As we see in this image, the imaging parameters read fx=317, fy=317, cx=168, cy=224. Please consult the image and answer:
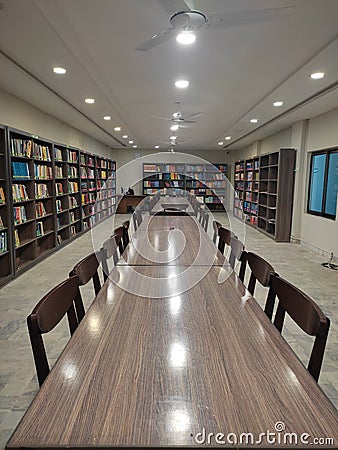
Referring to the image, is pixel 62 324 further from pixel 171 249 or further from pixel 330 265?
pixel 330 265

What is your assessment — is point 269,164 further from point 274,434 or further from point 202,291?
point 274,434

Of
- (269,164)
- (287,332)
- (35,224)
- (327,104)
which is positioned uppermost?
(327,104)

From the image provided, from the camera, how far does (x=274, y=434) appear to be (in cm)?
79

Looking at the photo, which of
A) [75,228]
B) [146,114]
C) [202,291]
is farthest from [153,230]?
[75,228]

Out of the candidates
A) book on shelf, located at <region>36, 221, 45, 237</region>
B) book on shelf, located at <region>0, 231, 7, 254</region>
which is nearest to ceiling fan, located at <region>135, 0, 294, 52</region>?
book on shelf, located at <region>0, 231, 7, 254</region>

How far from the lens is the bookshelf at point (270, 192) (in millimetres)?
6969

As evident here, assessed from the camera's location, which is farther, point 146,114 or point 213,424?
point 146,114

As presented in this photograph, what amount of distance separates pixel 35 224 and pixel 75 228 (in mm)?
2480

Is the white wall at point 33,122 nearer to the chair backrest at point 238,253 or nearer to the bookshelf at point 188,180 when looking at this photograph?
the chair backrest at point 238,253

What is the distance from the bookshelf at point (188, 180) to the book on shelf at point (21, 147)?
8886 millimetres

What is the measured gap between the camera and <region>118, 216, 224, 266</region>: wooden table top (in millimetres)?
2467

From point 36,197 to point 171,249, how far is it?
3.18 metres

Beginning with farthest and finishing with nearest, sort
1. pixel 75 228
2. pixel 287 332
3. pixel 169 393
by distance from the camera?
pixel 75 228 < pixel 287 332 < pixel 169 393

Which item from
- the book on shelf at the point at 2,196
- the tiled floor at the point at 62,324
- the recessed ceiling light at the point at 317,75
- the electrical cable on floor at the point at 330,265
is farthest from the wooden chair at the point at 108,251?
the electrical cable on floor at the point at 330,265
